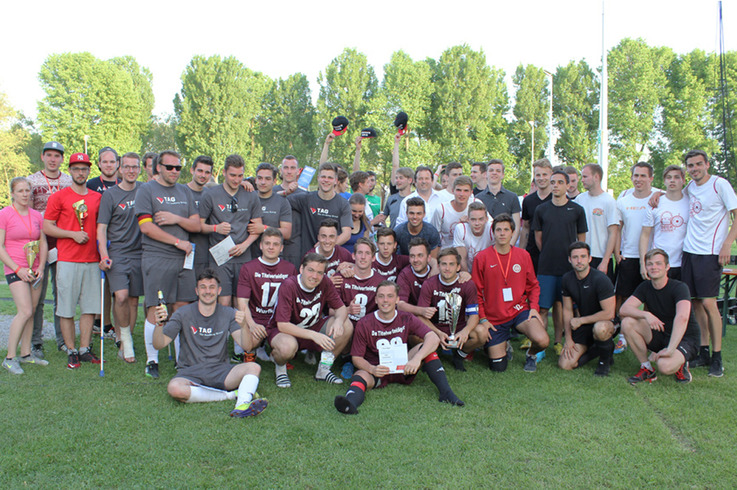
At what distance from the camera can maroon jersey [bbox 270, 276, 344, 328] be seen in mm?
5090

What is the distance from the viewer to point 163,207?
5.37 m

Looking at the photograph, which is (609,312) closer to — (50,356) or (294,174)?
(294,174)

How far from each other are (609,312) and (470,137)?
3466cm

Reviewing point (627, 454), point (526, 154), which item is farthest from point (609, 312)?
point (526, 154)

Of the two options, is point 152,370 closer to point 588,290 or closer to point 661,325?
point 588,290

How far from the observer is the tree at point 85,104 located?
124 feet

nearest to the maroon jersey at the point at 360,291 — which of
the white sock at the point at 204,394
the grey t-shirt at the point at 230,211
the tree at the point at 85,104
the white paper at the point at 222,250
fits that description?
the grey t-shirt at the point at 230,211

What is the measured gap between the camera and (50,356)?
5789mm

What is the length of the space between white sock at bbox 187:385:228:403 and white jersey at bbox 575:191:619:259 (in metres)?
4.83

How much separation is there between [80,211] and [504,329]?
5051 mm

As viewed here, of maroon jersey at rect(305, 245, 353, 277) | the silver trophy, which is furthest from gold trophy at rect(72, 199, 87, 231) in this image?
the silver trophy

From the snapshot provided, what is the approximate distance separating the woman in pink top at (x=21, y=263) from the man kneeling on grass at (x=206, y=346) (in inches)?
74.9

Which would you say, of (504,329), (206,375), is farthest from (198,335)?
(504,329)

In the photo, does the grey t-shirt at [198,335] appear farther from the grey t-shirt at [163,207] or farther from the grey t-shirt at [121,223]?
the grey t-shirt at [121,223]
